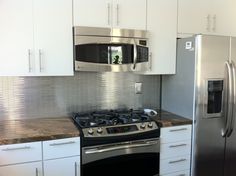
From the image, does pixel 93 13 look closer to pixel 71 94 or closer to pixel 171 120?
pixel 71 94

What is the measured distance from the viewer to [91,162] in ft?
7.10

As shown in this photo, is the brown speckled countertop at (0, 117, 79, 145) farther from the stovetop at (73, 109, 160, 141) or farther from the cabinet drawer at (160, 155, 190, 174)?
the cabinet drawer at (160, 155, 190, 174)

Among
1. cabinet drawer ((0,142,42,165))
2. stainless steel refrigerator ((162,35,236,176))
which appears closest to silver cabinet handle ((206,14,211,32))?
stainless steel refrigerator ((162,35,236,176))

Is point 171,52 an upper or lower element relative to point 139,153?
upper

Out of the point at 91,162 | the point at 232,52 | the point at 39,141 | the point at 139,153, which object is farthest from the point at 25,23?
the point at 232,52

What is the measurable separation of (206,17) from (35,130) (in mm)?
2127

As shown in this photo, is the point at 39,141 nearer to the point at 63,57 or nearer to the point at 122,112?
the point at 63,57

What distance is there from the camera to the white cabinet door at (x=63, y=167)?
2.06m

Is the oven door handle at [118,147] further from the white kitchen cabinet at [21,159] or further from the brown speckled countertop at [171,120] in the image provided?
the white kitchen cabinet at [21,159]

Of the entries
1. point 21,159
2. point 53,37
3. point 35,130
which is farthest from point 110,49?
point 21,159

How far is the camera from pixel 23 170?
2.00 meters

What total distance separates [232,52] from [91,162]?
5.64ft

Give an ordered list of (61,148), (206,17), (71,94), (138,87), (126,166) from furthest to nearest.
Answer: (138,87), (206,17), (71,94), (126,166), (61,148)

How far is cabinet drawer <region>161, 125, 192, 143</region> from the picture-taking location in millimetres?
2451
